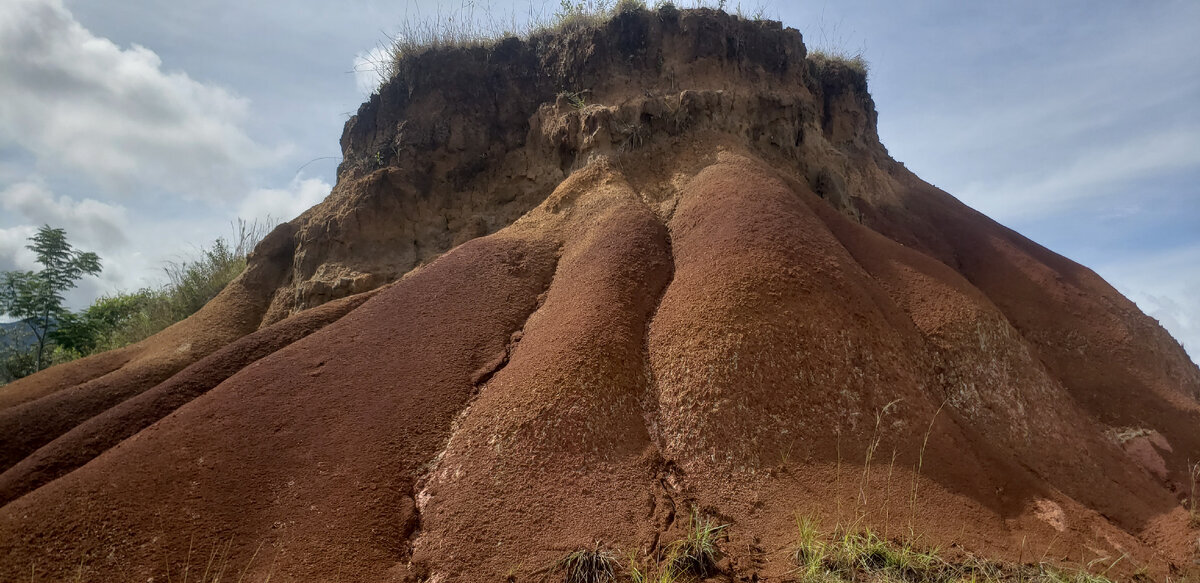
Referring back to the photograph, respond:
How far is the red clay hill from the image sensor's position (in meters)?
4.55

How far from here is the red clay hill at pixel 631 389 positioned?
4.55 meters

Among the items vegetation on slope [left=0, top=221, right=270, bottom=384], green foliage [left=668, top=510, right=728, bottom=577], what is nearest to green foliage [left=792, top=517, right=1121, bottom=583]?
green foliage [left=668, top=510, right=728, bottom=577]

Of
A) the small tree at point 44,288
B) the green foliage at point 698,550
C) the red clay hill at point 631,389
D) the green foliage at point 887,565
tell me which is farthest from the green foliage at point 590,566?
the small tree at point 44,288

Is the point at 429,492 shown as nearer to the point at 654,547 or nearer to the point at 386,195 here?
the point at 654,547

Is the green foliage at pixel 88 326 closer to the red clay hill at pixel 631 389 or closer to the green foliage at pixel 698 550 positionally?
the red clay hill at pixel 631 389

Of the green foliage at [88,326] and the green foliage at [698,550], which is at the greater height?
the green foliage at [88,326]

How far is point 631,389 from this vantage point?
5.53 m

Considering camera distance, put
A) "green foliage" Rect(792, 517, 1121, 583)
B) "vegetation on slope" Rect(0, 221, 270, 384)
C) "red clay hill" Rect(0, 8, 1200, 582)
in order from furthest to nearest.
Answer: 1. "vegetation on slope" Rect(0, 221, 270, 384)
2. "red clay hill" Rect(0, 8, 1200, 582)
3. "green foliage" Rect(792, 517, 1121, 583)

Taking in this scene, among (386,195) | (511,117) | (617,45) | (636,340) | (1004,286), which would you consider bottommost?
(636,340)

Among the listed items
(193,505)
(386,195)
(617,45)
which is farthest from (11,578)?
(617,45)

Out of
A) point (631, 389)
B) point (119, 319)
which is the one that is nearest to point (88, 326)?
point (119, 319)

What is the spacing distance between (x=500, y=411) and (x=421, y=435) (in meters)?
0.68

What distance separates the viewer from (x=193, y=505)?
4.76 m

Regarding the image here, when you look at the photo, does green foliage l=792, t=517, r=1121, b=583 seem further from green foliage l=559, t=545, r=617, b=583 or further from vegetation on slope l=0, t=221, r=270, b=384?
vegetation on slope l=0, t=221, r=270, b=384
